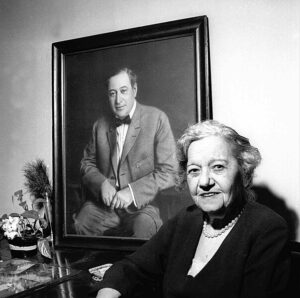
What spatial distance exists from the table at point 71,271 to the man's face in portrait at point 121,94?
766mm

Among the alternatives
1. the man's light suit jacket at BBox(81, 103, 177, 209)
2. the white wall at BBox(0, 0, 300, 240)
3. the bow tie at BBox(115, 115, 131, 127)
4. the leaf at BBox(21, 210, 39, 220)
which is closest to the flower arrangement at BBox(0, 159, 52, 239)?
the leaf at BBox(21, 210, 39, 220)

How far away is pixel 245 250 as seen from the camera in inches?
51.6

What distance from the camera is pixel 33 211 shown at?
2.17 meters

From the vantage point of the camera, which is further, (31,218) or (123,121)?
(31,218)

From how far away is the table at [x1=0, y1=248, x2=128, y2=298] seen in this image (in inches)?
59.3

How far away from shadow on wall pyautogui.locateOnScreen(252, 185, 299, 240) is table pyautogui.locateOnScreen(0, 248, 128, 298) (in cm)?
79

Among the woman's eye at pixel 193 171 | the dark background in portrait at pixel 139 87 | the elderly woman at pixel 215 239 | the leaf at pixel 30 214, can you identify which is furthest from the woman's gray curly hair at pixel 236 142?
the leaf at pixel 30 214

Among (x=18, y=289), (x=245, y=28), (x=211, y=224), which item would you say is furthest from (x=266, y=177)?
(x=18, y=289)

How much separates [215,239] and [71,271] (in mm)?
724

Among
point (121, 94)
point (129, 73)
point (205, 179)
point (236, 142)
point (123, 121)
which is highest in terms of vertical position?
point (129, 73)

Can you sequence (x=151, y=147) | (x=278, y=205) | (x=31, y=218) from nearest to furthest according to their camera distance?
1. (x=278, y=205)
2. (x=151, y=147)
3. (x=31, y=218)

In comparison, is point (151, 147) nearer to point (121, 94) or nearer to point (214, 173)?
point (121, 94)

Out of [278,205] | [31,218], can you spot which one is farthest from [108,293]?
[31,218]

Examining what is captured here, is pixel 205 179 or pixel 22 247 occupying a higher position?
pixel 205 179
